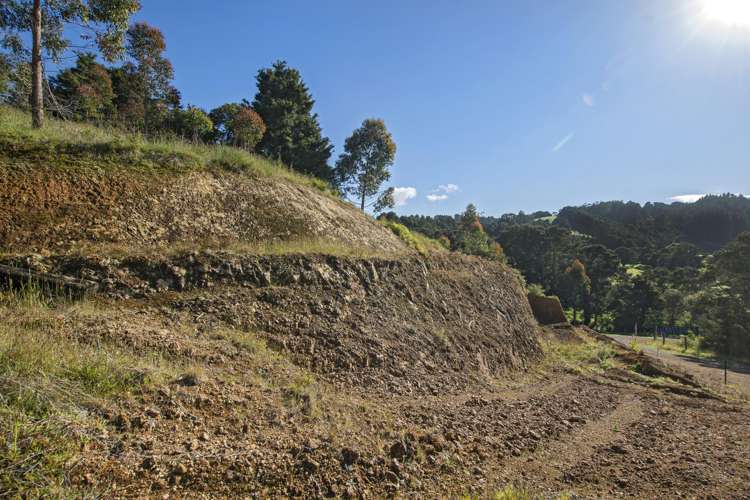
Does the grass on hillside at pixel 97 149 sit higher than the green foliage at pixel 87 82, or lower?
lower

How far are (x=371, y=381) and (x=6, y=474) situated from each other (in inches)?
201

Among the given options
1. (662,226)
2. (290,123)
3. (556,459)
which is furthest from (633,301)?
(662,226)

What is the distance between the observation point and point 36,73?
938 cm

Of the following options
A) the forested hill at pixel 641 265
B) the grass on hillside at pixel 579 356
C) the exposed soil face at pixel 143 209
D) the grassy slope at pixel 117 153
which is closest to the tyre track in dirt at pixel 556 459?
the grassy slope at pixel 117 153

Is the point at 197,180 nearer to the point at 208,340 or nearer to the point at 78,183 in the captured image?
the point at 78,183

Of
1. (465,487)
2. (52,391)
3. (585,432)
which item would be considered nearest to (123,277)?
(52,391)

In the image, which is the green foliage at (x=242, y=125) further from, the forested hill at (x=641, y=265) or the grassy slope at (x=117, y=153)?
the forested hill at (x=641, y=265)

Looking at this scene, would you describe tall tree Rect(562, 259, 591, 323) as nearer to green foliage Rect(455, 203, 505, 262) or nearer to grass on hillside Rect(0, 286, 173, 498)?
green foliage Rect(455, 203, 505, 262)

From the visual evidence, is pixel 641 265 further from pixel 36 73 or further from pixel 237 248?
pixel 36 73

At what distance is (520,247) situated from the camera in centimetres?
6594

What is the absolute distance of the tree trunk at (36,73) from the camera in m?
9.09

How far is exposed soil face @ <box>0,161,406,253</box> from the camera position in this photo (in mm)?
6582

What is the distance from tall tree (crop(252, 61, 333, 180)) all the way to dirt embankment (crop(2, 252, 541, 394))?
1616 centimetres

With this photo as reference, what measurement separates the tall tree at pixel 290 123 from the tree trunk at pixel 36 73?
47.9 feet
